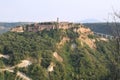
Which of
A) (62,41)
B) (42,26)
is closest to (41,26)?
(42,26)

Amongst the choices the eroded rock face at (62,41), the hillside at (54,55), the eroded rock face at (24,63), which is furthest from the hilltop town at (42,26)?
the eroded rock face at (24,63)

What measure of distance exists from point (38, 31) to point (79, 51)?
2207 cm

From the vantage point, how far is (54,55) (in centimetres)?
13600

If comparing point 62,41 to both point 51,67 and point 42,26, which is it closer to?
point 42,26

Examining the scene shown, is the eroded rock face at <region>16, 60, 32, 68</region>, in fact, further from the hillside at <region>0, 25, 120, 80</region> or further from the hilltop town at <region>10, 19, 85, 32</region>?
the hilltop town at <region>10, 19, 85, 32</region>

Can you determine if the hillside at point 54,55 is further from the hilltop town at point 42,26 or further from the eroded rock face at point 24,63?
the hilltop town at point 42,26

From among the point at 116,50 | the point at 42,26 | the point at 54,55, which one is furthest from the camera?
the point at 42,26

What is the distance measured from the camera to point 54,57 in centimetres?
13425

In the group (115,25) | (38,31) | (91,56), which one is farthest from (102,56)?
(115,25)

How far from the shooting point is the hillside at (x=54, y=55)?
119750 mm

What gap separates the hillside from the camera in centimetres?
11975

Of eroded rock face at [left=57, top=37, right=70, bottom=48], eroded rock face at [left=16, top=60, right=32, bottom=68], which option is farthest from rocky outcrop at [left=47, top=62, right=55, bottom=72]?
eroded rock face at [left=57, top=37, right=70, bottom=48]

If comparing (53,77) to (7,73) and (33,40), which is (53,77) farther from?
(33,40)

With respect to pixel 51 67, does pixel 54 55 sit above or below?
above
